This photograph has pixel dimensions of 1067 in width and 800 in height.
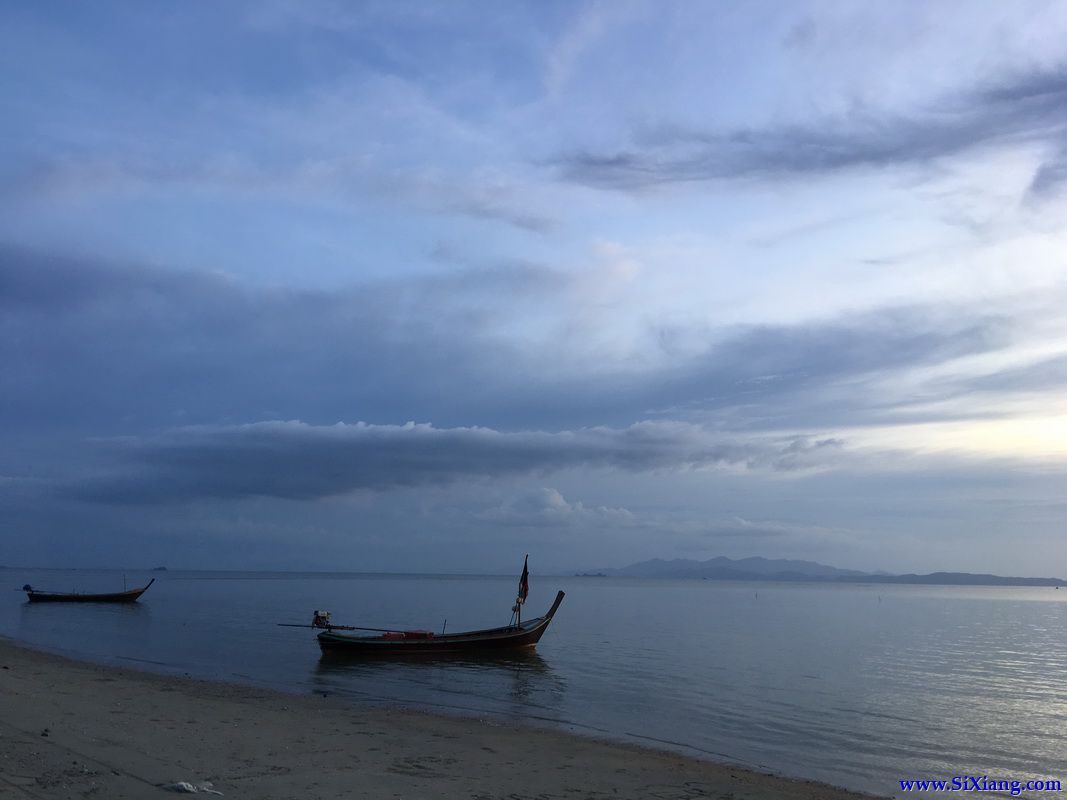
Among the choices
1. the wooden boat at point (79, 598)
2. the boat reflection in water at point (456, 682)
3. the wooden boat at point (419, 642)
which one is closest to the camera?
the boat reflection in water at point (456, 682)

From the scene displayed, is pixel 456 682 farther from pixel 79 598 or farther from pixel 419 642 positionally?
pixel 79 598

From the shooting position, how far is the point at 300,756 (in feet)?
50.6

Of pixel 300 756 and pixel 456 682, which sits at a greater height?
pixel 300 756

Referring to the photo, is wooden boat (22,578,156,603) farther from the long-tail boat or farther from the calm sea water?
the long-tail boat

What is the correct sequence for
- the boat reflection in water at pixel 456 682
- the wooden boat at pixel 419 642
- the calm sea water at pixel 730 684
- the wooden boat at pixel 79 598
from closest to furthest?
1. the calm sea water at pixel 730 684
2. the boat reflection in water at pixel 456 682
3. the wooden boat at pixel 419 642
4. the wooden boat at pixel 79 598

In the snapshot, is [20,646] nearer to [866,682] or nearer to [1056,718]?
[866,682]

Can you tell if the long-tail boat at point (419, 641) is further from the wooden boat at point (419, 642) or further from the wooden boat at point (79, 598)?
the wooden boat at point (79, 598)

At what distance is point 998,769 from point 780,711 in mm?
8091

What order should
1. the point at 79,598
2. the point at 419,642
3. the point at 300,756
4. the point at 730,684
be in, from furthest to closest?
1. the point at 79,598
2. the point at 419,642
3. the point at 730,684
4. the point at 300,756

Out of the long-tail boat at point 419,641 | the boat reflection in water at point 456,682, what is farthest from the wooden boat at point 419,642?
the boat reflection in water at point 456,682

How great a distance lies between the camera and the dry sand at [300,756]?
12844 mm

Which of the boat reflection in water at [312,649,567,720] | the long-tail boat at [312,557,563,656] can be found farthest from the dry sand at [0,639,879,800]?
the long-tail boat at [312,557,563,656]

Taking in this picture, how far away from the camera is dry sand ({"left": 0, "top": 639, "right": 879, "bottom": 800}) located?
12.8 m

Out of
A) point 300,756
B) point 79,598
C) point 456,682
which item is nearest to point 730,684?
point 456,682
